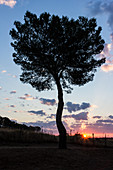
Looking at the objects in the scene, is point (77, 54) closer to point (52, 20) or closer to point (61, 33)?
point (61, 33)

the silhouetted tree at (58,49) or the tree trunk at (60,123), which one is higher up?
the silhouetted tree at (58,49)

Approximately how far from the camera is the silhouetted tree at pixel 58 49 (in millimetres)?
23422

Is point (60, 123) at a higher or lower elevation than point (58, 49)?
lower

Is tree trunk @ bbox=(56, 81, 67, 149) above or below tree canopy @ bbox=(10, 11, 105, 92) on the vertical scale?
below

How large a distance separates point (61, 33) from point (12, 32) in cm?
642

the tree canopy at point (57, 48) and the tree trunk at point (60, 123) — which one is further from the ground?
the tree canopy at point (57, 48)

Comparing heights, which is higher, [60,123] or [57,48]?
[57,48]

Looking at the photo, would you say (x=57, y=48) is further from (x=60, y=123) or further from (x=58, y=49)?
(x=60, y=123)

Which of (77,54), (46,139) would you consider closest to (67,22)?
(77,54)

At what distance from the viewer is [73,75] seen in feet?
81.8

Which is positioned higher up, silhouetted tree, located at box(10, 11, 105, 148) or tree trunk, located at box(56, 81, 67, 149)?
silhouetted tree, located at box(10, 11, 105, 148)

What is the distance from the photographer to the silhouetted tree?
23422 millimetres

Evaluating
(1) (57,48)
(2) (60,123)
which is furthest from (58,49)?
(2) (60,123)

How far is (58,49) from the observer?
76.4 feet
